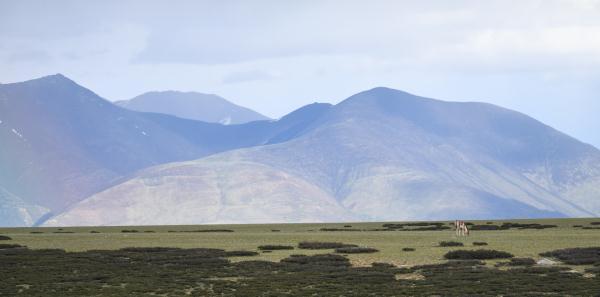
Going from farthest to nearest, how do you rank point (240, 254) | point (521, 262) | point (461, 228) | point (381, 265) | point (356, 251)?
point (461, 228) → point (356, 251) → point (240, 254) → point (381, 265) → point (521, 262)

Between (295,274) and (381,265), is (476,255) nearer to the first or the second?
(381,265)

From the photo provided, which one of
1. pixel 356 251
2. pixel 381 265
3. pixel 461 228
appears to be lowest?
pixel 381 265

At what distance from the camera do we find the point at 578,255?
→ 195 feet

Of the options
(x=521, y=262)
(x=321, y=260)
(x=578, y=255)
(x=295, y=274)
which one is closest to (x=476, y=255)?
(x=521, y=262)

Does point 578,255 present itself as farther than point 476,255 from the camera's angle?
No

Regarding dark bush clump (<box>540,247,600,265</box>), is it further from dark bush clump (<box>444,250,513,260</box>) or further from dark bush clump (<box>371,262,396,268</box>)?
dark bush clump (<box>371,262,396,268</box>)

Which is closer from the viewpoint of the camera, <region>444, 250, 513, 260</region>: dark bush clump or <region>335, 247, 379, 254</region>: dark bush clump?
<region>444, 250, 513, 260</region>: dark bush clump

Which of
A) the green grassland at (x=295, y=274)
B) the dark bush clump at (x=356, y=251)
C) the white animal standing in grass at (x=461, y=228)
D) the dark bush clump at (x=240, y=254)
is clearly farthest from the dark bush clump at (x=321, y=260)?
the white animal standing in grass at (x=461, y=228)

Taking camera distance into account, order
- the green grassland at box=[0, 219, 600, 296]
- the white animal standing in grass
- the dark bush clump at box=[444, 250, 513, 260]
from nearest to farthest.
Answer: the green grassland at box=[0, 219, 600, 296] < the dark bush clump at box=[444, 250, 513, 260] < the white animal standing in grass

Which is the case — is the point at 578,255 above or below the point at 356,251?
below

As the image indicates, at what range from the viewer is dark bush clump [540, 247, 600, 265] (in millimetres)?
55188

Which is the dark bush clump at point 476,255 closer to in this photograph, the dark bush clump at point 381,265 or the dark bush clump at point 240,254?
the dark bush clump at point 381,265

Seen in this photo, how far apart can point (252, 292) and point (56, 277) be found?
1303 centimetres

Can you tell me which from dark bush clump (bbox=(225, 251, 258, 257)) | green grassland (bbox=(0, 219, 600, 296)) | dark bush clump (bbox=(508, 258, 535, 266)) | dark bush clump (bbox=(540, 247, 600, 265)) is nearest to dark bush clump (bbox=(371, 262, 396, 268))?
green grassland (bbox=(0, 219, 600, 296))
